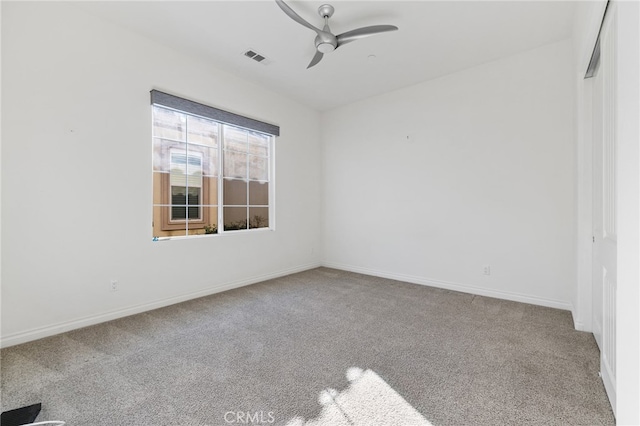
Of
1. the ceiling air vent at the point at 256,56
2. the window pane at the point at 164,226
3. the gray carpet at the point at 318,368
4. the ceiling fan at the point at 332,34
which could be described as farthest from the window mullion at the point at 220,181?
the ceiling fan at the point at 332,34

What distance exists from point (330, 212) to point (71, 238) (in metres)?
3.55

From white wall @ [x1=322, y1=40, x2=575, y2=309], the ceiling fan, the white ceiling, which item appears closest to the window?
the white ceiling

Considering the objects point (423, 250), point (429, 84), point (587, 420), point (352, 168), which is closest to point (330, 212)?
point (352, 168)

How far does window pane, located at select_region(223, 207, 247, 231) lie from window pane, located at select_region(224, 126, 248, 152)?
2.93 ft

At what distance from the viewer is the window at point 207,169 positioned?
3158 millimetres

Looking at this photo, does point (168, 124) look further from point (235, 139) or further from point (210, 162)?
point (235, 139)

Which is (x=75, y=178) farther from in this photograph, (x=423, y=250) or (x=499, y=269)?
(x=499, y=269)

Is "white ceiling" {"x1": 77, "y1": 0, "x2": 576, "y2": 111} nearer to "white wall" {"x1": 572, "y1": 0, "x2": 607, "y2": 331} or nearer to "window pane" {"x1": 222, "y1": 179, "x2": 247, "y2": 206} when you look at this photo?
"white wall" {"x1": 572, "y1": 0, "x2": 607, "y2": 331}

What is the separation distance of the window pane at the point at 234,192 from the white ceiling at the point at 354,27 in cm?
150

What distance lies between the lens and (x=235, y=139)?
393cm

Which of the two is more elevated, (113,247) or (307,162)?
(307,162)

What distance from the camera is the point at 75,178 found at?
248cm

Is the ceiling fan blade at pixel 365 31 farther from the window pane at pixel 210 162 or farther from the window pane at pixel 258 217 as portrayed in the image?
the window pane at pixel 258 217

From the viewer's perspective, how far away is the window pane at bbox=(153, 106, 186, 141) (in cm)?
310
